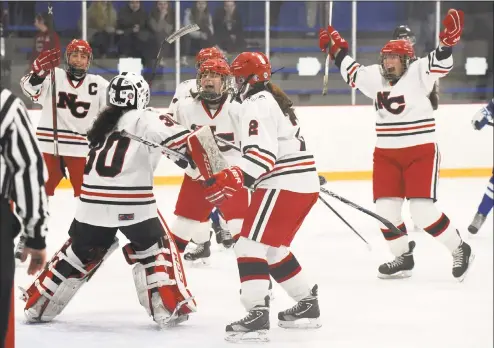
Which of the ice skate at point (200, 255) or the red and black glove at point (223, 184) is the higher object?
the red and black glove at point (223, 184)

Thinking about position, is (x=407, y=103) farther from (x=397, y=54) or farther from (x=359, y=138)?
(x=359, y=138)

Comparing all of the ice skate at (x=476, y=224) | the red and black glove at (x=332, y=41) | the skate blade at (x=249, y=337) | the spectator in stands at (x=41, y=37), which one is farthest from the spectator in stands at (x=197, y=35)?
the skate blade at (x=249, y=337)

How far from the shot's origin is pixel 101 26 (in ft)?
28.2

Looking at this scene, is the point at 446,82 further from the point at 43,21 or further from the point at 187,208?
the point at 187,208

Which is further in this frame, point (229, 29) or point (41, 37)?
point (229, 29)

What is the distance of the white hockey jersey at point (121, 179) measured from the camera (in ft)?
12.3

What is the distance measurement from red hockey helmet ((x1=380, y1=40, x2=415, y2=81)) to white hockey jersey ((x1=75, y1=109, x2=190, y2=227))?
59.7 inches

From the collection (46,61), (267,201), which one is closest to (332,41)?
(46,61)

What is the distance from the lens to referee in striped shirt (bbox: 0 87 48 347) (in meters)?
2.49

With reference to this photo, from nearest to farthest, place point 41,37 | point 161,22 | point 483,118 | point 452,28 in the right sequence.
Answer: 1. point 452,28
2. point 483,118
3. point 41,37
4. point 161,22

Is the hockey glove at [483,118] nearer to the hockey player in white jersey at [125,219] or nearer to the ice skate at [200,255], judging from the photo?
the ice skate at [200,255]

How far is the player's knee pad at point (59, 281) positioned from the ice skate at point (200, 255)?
1.41 metres

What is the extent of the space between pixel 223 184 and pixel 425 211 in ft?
5.41

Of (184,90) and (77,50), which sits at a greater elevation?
(77,50)
